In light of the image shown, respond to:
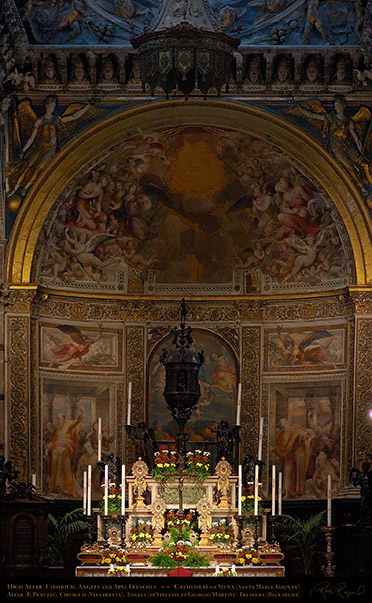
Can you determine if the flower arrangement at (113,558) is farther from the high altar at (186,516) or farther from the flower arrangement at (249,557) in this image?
the flower arrangement at (249,557)

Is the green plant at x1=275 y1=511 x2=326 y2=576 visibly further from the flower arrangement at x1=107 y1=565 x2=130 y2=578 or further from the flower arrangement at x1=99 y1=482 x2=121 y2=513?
the flower arrangement at x1=107 y1=565 x2=130 y2=578

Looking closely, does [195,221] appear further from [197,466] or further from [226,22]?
[197,466]

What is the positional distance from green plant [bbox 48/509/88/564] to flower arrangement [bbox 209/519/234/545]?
2.95m

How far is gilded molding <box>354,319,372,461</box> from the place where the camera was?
32.4 m

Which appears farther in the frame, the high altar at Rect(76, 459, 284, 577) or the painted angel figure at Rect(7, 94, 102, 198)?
the painted angel figure at Rect(7, 94, 102, 198)

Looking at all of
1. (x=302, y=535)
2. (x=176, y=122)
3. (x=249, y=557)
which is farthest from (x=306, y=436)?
(x=176, y=122)

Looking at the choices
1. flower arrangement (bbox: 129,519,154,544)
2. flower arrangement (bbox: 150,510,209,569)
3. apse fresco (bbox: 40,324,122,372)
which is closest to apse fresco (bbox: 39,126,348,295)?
apse fresco (bbox: 40,324,122,372)

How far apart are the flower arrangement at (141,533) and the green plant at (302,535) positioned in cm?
340

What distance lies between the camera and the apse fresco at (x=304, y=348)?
1323 inches

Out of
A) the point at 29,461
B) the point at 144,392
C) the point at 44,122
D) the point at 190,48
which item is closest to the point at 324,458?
the point at 144,392

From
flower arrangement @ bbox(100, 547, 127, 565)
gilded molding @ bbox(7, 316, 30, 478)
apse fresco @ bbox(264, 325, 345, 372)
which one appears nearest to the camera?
flower arrangement @ bbox(100, 547, 127, 565)

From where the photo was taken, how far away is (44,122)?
32594mm

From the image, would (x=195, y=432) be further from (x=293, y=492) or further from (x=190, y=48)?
(x=190, y=48)

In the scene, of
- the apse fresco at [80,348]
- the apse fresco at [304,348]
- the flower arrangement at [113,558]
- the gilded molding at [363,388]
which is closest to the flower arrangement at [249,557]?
the flower arrangement at [113,558]
